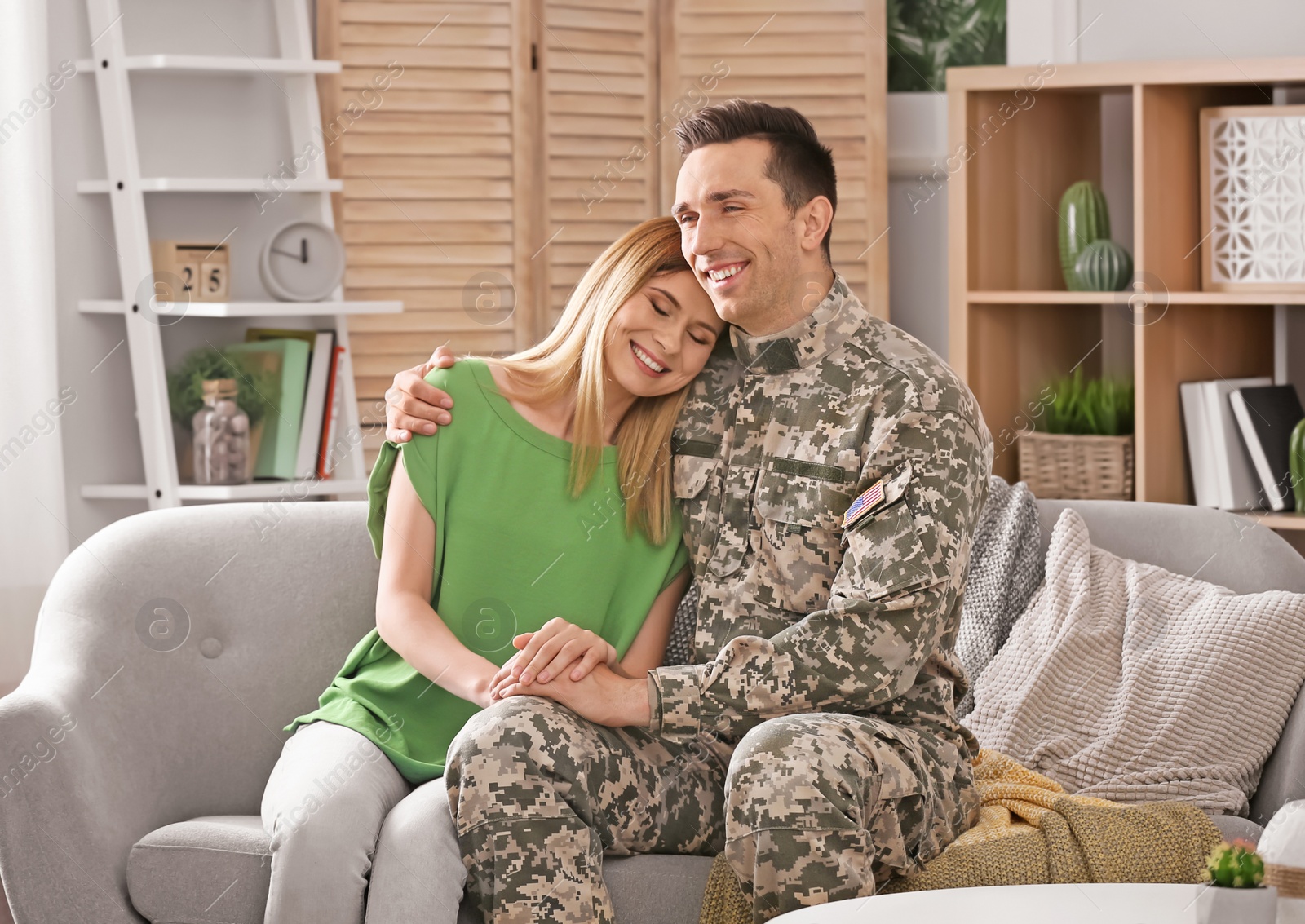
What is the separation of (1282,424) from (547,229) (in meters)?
1.49

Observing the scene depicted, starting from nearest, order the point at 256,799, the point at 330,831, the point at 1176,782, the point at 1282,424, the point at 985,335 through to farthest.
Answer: the point at 330,831
the point at 1176,782
the point at 256,799
the point at 1282,424
the point at 985,335

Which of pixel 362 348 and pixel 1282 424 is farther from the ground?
pixel 362 348

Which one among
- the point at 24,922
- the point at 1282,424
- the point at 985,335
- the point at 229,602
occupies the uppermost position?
the point at 985,335

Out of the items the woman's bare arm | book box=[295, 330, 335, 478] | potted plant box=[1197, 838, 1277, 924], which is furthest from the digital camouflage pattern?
book box=[295, 330, 335, 478]

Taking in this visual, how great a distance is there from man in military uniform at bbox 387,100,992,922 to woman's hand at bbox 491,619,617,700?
2 cm

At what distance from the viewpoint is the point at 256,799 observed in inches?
73.7

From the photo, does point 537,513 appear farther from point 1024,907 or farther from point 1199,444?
point 1199,444

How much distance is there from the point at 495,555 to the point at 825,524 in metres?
0.41

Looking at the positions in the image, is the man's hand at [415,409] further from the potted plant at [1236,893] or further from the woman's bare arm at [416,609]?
the potted plant at [1236,893]

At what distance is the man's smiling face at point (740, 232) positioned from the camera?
1660mm

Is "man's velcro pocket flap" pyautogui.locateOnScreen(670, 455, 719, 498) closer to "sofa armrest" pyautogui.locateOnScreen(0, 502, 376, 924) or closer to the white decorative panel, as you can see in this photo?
"sofa armrest" pyautogui.locateOnScreen(0, 502, 376, 924)

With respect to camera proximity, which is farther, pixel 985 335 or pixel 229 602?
pixel 985 335

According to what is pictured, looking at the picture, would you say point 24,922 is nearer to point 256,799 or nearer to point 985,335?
point 256,799

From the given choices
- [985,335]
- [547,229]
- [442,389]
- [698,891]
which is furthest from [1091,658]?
[547,229]
